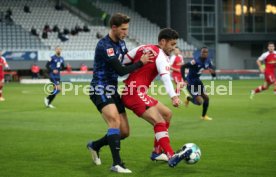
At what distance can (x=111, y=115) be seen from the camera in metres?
9.61

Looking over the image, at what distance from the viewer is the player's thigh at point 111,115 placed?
962 cm

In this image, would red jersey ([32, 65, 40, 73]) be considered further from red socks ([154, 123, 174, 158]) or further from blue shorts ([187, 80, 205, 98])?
red socks ([154, 123, 174, 158])

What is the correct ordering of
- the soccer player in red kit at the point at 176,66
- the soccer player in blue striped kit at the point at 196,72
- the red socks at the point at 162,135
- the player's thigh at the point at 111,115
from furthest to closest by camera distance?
the soccer player in red kit at the point at 176,66 → the soccer player in blue striped kit at the point at 196,72 → the red socks at the point at 162,135 → the player's thigh at the point at 111,115

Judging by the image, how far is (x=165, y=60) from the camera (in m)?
9.89

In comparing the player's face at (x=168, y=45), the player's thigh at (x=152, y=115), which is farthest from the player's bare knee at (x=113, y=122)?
the player's face at (x=168, y=45)

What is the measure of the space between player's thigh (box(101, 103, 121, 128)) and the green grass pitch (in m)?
0.78

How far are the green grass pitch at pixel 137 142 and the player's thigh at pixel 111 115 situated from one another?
0.78 m

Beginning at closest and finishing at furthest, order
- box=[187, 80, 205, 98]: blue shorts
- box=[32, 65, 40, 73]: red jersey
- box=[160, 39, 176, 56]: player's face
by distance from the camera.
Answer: box=[160, 39, 176, 56]: player's face
box=[187, 80, 205, 98]: blue shorts
box=[32, 65, 40, 73]: red jersey

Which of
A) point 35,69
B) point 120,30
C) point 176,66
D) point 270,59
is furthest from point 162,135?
point 35,69

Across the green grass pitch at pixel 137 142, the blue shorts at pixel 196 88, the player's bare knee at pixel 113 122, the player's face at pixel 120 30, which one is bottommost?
the green grass pitch at pixel 137 142

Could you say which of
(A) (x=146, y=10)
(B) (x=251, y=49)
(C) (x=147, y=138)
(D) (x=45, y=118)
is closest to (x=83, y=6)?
(A) (x=146, y=10)

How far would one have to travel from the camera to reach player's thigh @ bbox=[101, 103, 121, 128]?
9.62 metres

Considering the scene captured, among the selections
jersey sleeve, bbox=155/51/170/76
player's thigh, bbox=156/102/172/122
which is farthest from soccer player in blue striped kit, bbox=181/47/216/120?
jersey sleeve, bbox=155/51/170/76

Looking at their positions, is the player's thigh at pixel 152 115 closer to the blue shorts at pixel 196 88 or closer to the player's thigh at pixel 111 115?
the player's thigh at pixel 111 115
